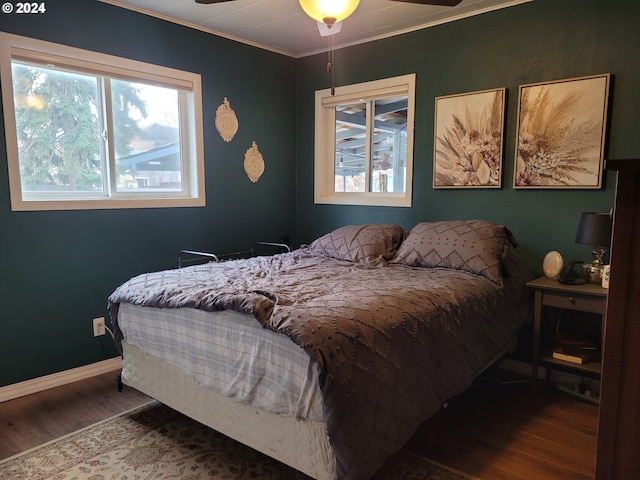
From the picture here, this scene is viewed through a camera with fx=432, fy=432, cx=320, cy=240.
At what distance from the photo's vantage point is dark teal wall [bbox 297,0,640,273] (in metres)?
2.56

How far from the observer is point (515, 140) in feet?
9.71

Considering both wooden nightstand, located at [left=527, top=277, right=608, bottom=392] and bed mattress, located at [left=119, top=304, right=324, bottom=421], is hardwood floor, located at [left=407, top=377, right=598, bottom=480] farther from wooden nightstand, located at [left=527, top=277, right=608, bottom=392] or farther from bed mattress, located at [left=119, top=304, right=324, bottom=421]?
bed mattress, located at [left=119, top=304, right=324, bottom=421]

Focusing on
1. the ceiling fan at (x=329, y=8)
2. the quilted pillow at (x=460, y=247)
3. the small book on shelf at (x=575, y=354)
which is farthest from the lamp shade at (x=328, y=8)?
the small book on shelf at (x=575, y=354)

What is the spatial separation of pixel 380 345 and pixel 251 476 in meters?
0.83

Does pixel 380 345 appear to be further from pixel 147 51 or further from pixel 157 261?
pixel 147 51

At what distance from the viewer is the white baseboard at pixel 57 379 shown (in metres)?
2.61

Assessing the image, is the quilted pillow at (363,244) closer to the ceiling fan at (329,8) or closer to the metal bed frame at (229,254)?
the metal bed frame at (229,254)

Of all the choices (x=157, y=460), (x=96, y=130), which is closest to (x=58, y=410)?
(x=157, y=460)

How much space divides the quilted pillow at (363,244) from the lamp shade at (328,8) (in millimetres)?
1590

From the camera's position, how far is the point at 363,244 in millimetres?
3119

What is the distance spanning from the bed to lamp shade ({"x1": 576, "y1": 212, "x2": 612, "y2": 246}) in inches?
17.1

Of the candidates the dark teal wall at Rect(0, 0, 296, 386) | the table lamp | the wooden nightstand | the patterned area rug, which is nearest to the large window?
the dark teal wall at Rect(0, 0, 296, 386)

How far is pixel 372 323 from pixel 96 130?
2441mm

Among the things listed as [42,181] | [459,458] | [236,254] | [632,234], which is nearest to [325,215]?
[236,254]
